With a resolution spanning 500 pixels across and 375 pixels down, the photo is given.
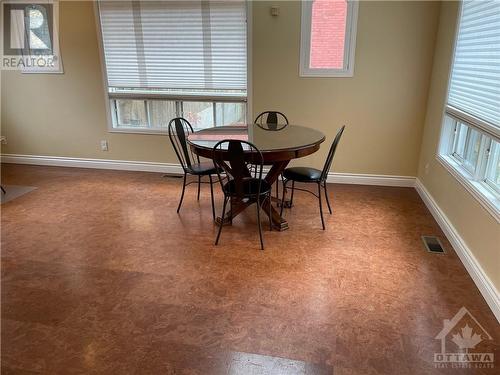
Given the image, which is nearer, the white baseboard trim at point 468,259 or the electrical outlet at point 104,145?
the white baseboard trim at point 468,259

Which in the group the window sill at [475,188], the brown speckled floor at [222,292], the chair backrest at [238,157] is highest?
the chair backrest at [238,157]

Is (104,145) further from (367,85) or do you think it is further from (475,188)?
(475,188)

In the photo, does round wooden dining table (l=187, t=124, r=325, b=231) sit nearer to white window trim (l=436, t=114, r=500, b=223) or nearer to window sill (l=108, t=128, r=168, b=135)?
white window trim (l=436, t=114, r=500, b=223)

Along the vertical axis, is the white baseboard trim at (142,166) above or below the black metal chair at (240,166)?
below

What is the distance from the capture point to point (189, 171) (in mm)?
3305

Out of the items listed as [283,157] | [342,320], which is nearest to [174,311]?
[342,320]

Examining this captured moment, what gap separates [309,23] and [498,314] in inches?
121

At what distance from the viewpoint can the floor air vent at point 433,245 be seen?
109 inches

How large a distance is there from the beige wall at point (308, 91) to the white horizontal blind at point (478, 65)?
27.5 inches

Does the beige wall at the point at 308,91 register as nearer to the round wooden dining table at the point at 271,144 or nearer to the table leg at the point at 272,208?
the round wooden dining table at the point at 271,144

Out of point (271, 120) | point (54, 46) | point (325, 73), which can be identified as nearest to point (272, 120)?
point (271, 120)

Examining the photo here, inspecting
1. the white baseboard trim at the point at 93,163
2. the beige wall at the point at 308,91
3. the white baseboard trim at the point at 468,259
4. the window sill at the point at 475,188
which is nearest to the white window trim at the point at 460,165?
the window sill at the point at 475,188

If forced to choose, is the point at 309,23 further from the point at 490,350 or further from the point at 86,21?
the point at 490,350

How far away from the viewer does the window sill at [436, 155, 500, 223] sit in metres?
2.21
